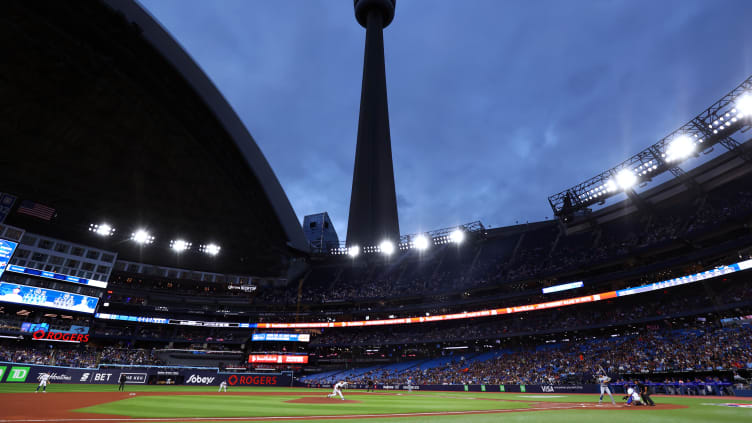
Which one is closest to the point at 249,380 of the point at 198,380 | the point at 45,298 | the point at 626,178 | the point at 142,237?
the point at 198,380

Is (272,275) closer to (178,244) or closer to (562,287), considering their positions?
(178,244)

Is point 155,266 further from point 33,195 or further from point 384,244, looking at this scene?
point 384,244

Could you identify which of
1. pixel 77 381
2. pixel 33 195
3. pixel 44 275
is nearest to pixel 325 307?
pixel 77 381

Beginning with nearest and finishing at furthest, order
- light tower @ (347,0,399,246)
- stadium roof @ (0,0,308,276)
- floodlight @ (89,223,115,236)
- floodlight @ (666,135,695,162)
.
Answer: floodlight @ (666,135,695,162) → stadium roof @ (0,0,308,276) → floodlight @ (89,223,115,236) → light tower @ (347,0,399,246)

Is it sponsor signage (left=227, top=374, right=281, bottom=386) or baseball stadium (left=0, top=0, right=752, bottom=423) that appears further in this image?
sponsor signage (left=227, top=374, right=281, bottom=386)

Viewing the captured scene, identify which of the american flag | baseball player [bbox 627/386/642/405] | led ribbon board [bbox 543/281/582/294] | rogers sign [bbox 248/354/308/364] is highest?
the american flag

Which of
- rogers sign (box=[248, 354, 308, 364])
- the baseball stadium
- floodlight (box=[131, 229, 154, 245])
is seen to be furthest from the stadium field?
floodlight (box=[131, 229, 154, 245])

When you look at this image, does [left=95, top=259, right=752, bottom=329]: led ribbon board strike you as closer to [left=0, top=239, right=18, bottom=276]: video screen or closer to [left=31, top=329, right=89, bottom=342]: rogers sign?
[left=31, top=329, right=89, bottom=342]: rogers sign
